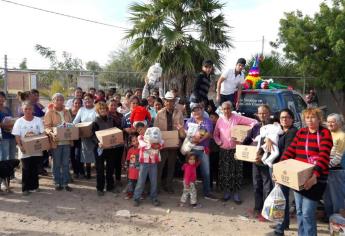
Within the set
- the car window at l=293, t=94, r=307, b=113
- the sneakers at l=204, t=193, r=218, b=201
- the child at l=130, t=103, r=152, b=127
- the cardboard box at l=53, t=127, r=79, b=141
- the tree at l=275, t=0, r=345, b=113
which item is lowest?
the sneakers at l=204, t=193, r=218, b=201

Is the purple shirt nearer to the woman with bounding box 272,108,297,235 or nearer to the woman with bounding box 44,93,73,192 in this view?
the woman with bounding box 272,108,297,235

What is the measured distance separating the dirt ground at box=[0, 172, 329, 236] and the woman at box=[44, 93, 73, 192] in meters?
0.25

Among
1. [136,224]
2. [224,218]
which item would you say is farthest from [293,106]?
[136,224]

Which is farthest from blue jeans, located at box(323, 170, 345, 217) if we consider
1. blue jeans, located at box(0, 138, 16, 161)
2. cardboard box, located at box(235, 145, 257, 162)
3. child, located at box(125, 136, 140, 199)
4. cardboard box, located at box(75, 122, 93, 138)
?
blue jeans, located at box(0, 138, 16, 161)

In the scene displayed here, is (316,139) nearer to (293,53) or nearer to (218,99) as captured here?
(218,99)

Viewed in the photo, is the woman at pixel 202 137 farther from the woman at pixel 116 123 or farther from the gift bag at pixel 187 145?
the woman at pixel 116 123

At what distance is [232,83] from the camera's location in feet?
26.1

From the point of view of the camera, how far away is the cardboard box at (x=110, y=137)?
6410 millimetres

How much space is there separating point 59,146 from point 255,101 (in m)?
4.18

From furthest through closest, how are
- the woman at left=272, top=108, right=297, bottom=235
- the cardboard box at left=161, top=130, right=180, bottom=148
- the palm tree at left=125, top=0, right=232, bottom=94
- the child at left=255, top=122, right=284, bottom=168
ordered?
the palm tree at left=125, top=0, right=232, bottom=94 < the cardboard box at left=161, top=130, right=180, bottom=148 < the child at left=255, top=122, right=284, bottom=168 < the woman at left=272, top=108, right=297, bottom=235

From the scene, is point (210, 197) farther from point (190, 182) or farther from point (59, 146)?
point (59, 146)

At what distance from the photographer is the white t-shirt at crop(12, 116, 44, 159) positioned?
6.45 meters

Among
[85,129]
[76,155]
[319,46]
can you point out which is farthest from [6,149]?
[319,46]

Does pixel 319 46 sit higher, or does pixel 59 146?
pixel 319 46
